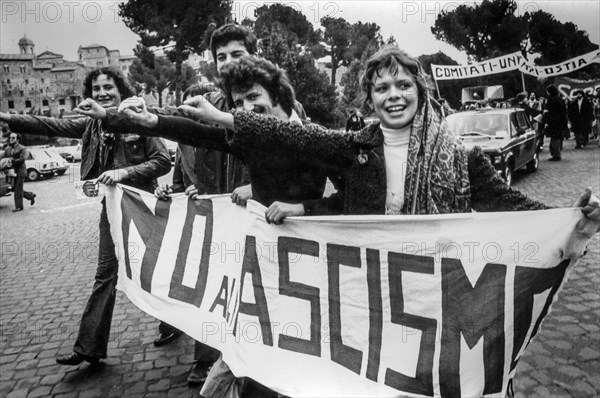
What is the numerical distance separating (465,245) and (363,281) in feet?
1.64

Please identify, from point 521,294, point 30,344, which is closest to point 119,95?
point 30,344

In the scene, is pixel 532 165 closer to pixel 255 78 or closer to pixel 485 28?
pixel 255 78

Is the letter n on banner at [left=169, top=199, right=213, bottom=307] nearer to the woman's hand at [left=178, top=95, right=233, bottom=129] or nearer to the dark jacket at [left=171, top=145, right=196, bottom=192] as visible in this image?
the dark jacket at [left=171, top=145, right=196, bottom=192]

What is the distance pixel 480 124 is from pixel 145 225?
31.9 feet

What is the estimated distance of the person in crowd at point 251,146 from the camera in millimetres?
2006

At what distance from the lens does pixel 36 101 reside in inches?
3885

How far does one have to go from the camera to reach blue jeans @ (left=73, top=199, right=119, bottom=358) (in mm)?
3459

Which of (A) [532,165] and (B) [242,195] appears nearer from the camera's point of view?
(B) [242,195]

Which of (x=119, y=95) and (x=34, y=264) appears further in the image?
(x=34, y=264)

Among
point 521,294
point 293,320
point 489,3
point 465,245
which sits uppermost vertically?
point 489,3

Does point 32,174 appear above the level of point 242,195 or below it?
Answer: below

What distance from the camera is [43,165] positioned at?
2192cm

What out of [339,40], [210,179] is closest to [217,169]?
[210,179]

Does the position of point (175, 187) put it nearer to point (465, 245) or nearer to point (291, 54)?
point (465, 245)
